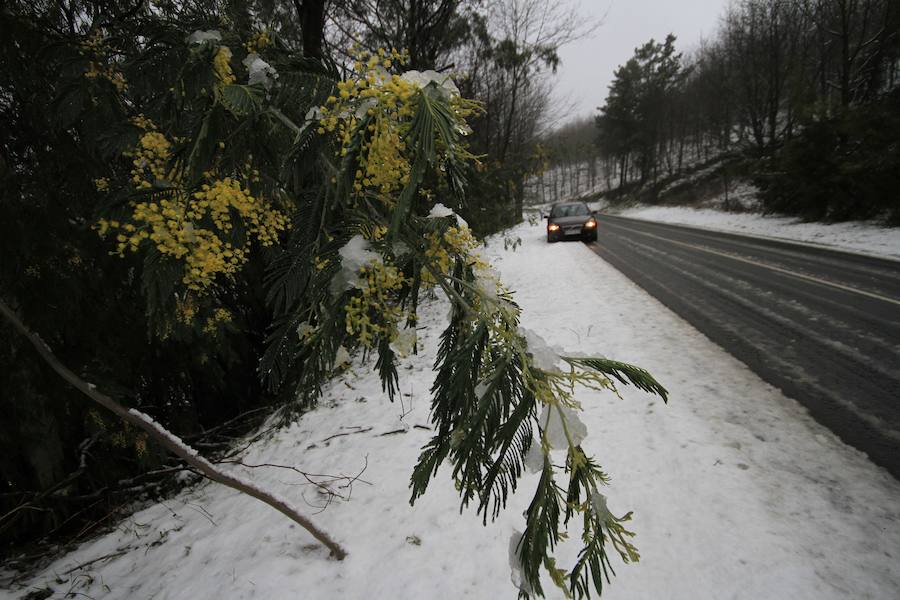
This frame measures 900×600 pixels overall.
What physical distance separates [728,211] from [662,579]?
29.1 m

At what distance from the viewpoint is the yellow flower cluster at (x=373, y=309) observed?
4.11 feet

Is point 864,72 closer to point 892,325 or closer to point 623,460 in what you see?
point 892,325

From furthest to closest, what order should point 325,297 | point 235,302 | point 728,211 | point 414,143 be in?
point 728,211
point 235,302
point 325,297
point 414,143

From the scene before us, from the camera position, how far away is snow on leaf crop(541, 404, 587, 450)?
1.15 metres

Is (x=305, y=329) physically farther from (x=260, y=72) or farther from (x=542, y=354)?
(x=260, y=72)

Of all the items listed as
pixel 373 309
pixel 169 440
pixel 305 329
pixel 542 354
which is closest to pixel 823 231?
pixel 542 354

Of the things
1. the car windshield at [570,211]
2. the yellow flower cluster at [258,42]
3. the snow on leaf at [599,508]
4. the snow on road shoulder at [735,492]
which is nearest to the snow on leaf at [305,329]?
the snow on leaf at [599,508]

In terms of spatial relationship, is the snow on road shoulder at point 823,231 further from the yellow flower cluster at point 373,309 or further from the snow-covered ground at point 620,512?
the yellow flower cluster at point 373,309

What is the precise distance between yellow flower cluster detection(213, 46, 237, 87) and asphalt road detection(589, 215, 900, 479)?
5.24 m

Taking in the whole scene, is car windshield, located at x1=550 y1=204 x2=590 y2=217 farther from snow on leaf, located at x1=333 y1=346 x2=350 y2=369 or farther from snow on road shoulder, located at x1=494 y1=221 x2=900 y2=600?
snow on leaf, located at x1=333 y1=346 x2=350 y2=369

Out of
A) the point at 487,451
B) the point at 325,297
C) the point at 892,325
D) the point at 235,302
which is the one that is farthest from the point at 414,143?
the point at 892,325

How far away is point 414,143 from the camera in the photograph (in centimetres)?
101

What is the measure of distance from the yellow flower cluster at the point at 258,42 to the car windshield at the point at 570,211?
15862mm

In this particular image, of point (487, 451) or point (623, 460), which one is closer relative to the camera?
point (487, 451)
